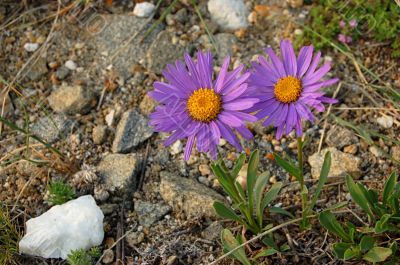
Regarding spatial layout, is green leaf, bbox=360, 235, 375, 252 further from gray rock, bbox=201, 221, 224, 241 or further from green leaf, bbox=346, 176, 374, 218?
gray rock, bbox=201, 221, 224, 241

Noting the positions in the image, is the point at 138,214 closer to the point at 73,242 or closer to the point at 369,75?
the point at 73,242

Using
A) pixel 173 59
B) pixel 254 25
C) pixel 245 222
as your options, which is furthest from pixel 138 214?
pixel 254 25

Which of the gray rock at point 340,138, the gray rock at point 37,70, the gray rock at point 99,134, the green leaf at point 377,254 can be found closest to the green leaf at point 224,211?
the green leaf at point 377,254

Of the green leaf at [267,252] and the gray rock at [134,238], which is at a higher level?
the green leaf at [267,252]

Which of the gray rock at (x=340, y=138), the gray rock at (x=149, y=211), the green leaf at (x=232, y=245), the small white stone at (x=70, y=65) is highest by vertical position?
the gray rock at (x=340, y=138)

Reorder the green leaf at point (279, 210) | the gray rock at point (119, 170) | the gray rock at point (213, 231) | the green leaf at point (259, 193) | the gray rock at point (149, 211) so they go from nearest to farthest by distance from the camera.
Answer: the green leaf at point (259, 193)
the green leaf at point (279, 210)
the gray rock at point (213, 231)
the gray rock at point (149, 211)
the gray rock at point (119, 170)

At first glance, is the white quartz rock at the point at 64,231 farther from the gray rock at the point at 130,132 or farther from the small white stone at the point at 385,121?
the small white stone at the point at 385,121
